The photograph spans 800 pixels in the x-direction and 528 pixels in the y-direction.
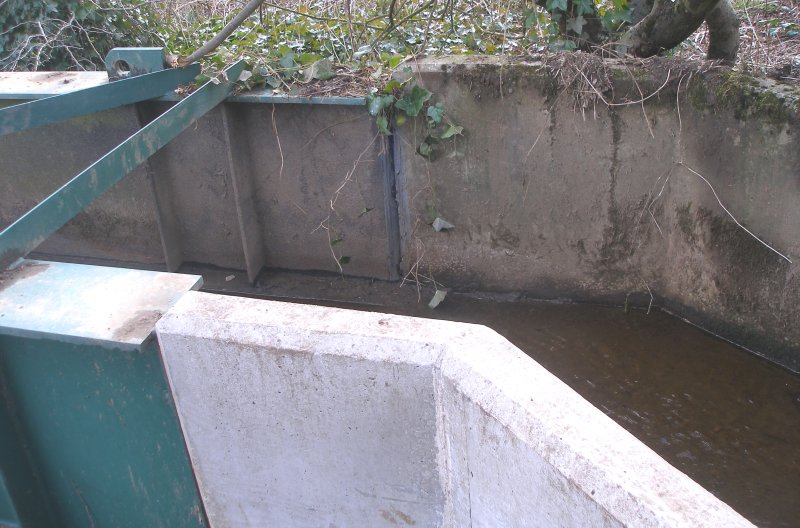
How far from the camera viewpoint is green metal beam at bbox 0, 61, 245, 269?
2.61 meters

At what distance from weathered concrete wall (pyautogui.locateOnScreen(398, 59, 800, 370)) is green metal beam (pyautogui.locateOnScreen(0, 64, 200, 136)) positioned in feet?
5.34

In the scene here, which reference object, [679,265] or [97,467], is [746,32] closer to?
[679,265]

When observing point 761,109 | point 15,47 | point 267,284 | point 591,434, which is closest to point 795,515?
point 761,109

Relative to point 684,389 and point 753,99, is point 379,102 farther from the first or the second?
point 684,389

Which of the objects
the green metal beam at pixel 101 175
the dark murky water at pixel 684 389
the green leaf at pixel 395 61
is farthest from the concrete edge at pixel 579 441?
the green leaf at pixel 395 61

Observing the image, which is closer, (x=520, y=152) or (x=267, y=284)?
(x=520, y=152)

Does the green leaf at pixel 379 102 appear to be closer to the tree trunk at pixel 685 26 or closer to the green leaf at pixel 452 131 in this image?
the green leaf at pixel 452 131

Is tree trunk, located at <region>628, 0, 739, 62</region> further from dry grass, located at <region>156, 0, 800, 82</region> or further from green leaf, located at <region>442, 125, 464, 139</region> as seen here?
green leaf, located at <region>442, 125, 464, 139</region>

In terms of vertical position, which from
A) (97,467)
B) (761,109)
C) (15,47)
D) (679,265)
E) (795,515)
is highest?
(15,47)

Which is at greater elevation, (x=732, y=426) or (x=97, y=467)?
(x=97, y=467)

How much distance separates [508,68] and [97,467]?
132 inches

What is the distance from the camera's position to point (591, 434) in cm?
162

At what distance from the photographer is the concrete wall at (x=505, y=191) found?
166 inches

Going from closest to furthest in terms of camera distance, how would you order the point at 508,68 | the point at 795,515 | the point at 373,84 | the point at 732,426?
the point at 795,515
the point at 732,426
the point at 508,68
the point at 373,84
